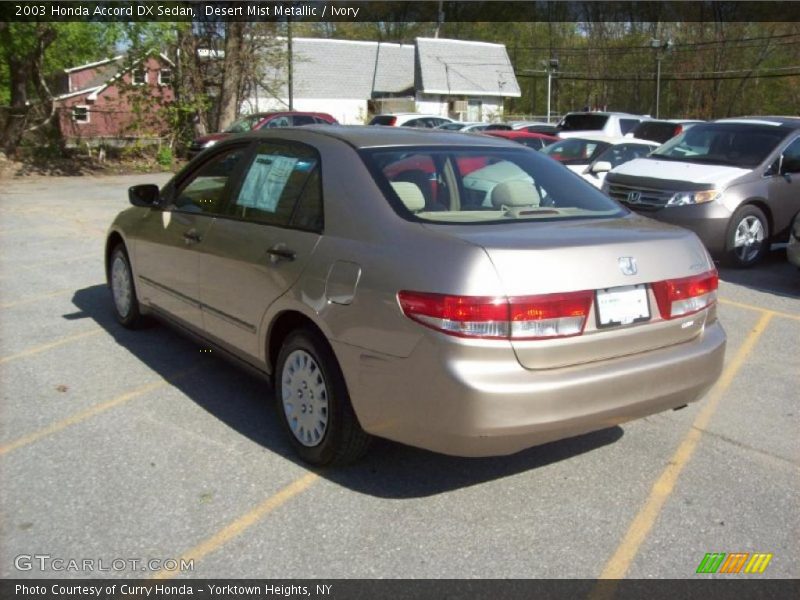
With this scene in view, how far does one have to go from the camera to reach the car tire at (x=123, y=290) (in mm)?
5875

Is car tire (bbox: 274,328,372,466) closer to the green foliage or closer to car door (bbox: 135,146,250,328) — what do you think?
car door (bbox: 135,146,250,328)

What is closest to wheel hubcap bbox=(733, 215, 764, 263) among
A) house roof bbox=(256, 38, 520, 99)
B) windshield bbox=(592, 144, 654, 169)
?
windshield bbox=(592, 144, 654, 169)

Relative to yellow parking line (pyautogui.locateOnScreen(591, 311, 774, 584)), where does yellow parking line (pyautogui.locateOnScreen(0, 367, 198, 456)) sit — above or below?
above

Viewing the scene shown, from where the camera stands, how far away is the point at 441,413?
312 cm

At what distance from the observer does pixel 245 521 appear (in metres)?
3.34

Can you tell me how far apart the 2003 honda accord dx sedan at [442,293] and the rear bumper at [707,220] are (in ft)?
16.0

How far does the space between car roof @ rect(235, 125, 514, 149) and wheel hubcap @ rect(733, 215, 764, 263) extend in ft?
18.0

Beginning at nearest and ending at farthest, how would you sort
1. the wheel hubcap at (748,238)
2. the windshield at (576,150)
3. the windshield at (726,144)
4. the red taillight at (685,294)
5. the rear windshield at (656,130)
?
the red taillight at (685,294)
the wheel hubcap at (748,238)
the windshield at (726,144)
the windshield at (576,150)
the rear windshield at (656,130)

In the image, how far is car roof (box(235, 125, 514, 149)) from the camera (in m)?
4.09

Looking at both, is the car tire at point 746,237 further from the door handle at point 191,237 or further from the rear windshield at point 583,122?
the rear windshield at point 583,122

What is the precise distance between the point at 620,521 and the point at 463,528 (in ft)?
2.30

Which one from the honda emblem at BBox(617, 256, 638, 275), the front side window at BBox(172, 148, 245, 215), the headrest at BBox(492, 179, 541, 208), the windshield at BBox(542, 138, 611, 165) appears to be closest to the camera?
the honda emblem at BBox(617, 256, 638, 275)

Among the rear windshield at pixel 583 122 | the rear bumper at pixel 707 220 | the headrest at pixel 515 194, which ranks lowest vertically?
the rear bumper at pixel 707 220

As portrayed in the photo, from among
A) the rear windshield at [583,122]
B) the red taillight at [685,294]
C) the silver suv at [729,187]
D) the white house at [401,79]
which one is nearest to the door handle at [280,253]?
the red taillight at [685,294]
